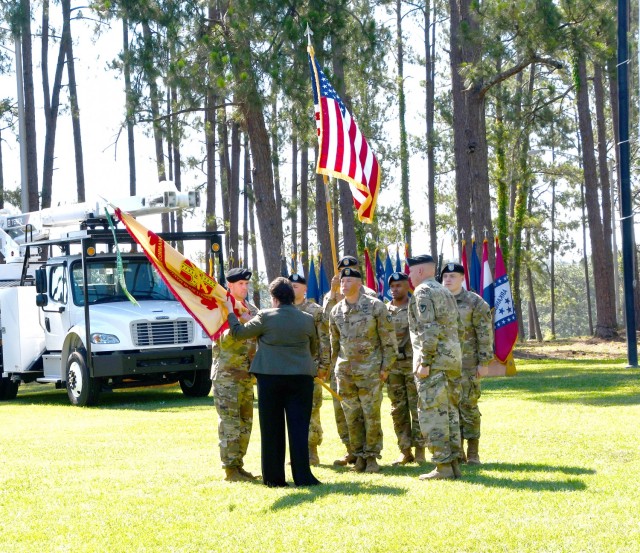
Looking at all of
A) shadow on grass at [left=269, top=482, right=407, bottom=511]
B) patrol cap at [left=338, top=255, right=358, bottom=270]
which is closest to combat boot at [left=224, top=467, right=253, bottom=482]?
shadow on grass at [left=269, top=482, right=407, bottom=511]

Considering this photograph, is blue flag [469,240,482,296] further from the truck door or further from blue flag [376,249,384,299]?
the truck door

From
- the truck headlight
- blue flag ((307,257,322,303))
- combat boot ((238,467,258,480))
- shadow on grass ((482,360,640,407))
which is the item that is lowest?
combat boot ((238,467,258,480))

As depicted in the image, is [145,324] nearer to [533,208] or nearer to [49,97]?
[49,97]

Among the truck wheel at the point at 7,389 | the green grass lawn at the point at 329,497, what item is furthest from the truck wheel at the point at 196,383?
the green grass lawn at the point at 329,497

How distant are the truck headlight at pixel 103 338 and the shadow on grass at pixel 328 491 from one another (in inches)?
358

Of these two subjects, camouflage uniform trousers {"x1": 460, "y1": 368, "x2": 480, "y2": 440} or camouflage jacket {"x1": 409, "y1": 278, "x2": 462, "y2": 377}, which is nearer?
camouflage jacket {"x1": 409, "y1": 278, "x2": 462, "y2": 377}

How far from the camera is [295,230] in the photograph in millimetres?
50375

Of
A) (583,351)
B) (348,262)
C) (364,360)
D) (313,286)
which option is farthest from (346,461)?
(583,351)

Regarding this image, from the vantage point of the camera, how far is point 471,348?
9.66 metres

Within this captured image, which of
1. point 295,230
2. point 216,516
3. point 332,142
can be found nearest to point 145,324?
point 332,142

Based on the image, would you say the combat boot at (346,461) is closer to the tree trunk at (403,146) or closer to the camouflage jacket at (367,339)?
the camouflage jacket at (367,339)

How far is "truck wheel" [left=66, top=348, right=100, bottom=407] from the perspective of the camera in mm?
17203

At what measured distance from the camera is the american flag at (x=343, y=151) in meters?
10.9

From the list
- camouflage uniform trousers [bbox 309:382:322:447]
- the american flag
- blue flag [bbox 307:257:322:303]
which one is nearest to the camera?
camouflage uniform trousers [bbox 309:382:322:447]
